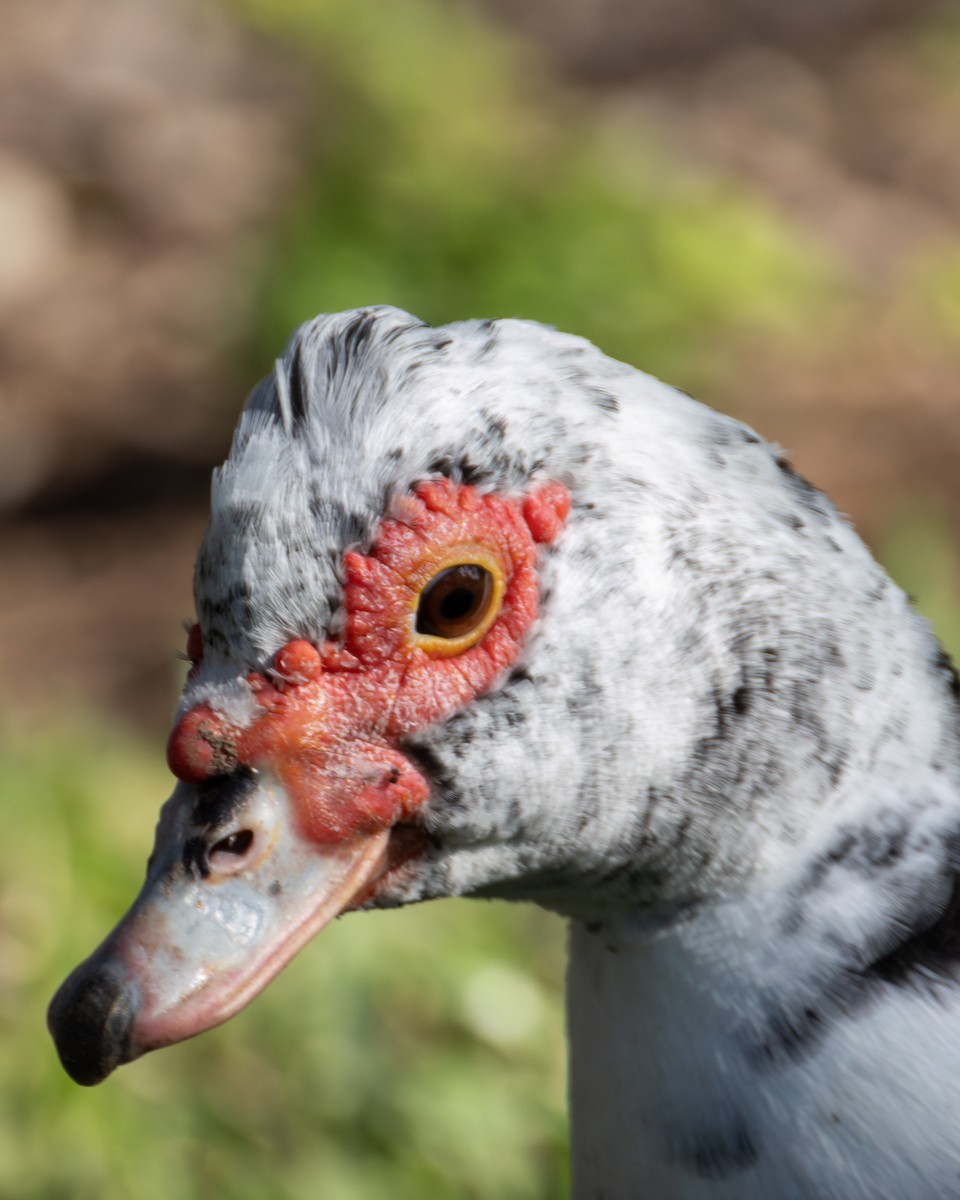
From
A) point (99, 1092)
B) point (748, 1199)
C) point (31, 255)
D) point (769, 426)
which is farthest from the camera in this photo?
point (31, 255)

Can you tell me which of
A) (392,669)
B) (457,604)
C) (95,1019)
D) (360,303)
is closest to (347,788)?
(392,669)

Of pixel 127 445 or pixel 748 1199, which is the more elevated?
pixel 748 1199

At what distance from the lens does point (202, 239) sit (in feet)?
21.1

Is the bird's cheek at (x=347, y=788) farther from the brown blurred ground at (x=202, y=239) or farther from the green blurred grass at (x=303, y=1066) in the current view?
the brown blurred ground at (x=202, y=239)

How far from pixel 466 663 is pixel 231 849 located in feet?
1.14

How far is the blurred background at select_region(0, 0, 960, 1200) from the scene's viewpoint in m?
3.31

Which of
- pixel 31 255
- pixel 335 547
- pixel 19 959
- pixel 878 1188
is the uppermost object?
pixel 335 547

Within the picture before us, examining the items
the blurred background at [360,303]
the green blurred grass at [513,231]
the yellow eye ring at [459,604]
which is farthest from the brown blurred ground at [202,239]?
the yellow eye ring at [459,604]

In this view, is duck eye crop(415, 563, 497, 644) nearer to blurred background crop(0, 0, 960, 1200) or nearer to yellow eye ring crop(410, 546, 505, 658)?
yellow eye ring crop(410, 546, 505, 658)

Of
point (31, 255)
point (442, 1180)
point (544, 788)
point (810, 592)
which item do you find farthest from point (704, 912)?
point (31, 255)

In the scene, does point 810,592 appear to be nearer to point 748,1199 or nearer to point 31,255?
point 748,1199

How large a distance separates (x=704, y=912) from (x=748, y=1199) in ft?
1.12

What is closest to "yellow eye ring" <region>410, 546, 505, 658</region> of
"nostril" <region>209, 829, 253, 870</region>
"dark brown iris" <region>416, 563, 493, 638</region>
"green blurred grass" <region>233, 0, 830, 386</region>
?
"dark brown iris" <region>416, 563, 493, 638</region>

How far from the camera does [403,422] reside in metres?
1.84
